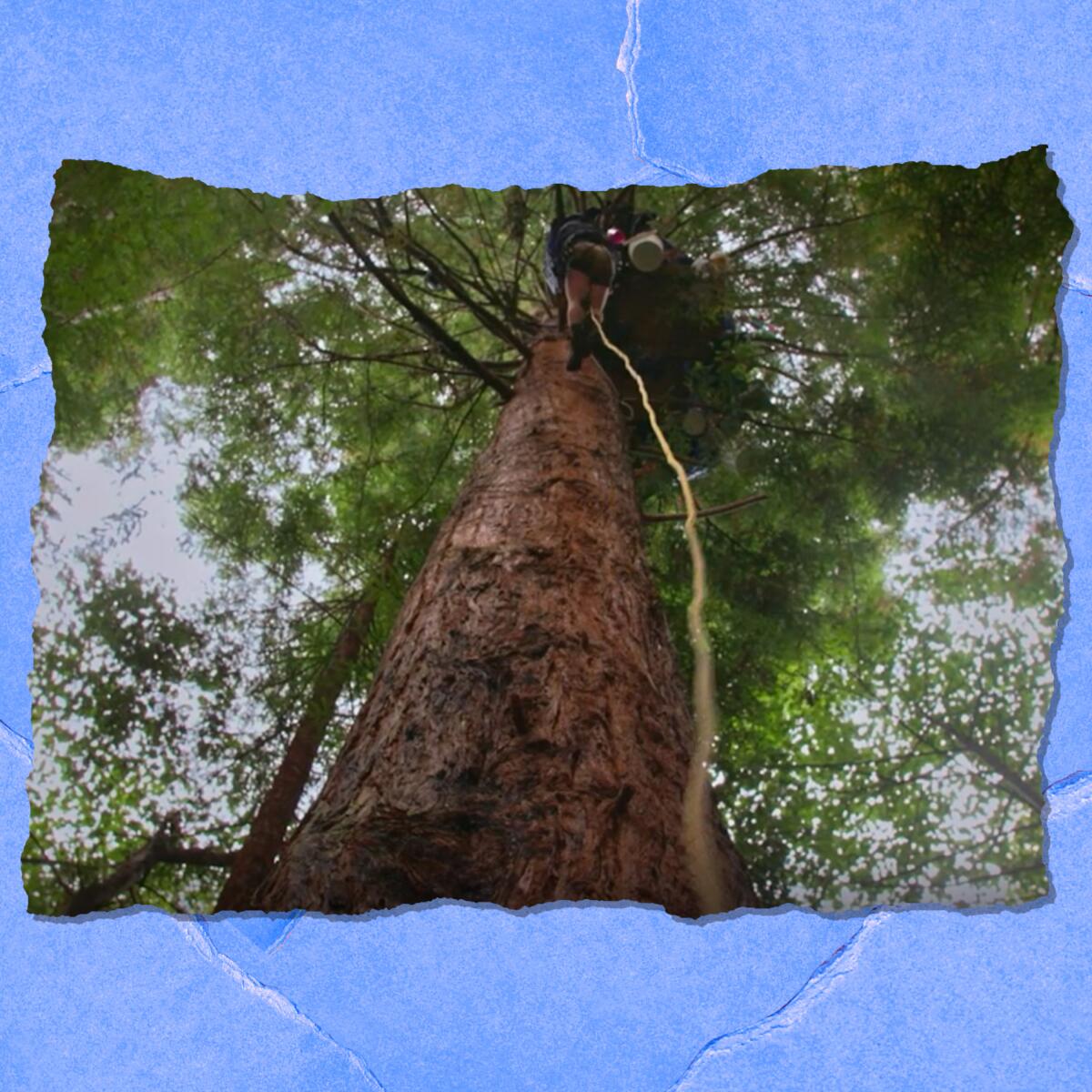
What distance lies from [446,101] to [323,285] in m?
0.55

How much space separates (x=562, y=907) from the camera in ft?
2.83

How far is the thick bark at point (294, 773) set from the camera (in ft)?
3.75

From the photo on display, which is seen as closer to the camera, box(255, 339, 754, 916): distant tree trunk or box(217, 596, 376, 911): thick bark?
box(255, 339, 754, 916): distant tree trunk

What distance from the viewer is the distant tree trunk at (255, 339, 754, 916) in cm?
86

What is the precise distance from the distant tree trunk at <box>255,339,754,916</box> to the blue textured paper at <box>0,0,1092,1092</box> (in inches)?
2.6

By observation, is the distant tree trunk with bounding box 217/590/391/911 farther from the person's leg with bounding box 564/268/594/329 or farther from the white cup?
the white cup

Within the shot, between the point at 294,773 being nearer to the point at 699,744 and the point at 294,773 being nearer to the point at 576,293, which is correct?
the point at 699,744

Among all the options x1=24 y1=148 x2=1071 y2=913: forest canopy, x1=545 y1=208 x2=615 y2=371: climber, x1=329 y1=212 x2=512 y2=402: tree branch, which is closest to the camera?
x1=24 y1=148 x2=1071 y2=913: forest canopy

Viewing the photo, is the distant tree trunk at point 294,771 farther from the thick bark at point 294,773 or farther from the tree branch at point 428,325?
the tree branch at point 428,325

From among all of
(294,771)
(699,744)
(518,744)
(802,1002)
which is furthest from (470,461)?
(802,1002)

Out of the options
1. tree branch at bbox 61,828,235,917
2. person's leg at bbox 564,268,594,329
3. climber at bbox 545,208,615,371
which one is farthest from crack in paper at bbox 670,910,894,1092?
person's leg at bbox 564,268,594,329

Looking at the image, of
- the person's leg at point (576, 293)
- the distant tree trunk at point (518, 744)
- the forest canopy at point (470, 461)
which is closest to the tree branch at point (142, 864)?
the forest canopy at point (470, 461)

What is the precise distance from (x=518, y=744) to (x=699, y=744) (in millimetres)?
363

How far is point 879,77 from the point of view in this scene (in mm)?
1540
